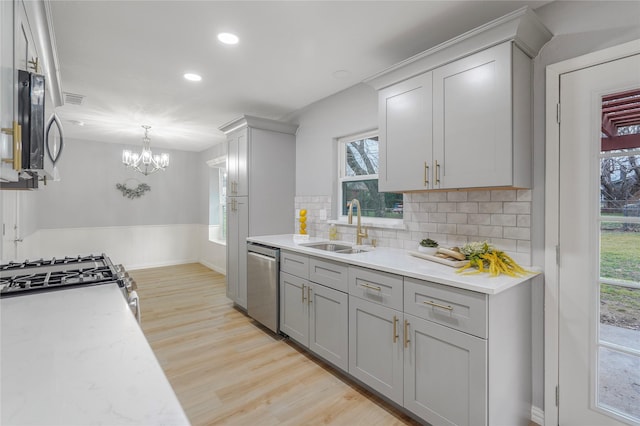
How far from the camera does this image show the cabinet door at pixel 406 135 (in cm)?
217

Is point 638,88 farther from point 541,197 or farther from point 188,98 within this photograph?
point 188,98

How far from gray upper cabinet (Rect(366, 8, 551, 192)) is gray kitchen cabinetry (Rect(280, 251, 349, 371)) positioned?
883mm

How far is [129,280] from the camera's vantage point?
71.8 inches

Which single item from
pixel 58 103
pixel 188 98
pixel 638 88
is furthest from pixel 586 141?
pixel 58 103

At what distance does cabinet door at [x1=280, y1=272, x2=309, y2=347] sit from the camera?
2738mm

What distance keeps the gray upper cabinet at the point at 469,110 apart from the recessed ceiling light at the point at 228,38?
1165 millimetres

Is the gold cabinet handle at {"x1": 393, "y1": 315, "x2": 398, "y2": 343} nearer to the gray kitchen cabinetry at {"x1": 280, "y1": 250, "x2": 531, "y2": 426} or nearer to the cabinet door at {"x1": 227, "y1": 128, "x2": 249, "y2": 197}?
the gray kitchen cabinetry at {"x1": 280, "y1": 250, "x2": 531, "y2": 426}

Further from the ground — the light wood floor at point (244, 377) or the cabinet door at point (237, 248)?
the cabinet door at point (237, 248)

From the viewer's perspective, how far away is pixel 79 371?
0.74m

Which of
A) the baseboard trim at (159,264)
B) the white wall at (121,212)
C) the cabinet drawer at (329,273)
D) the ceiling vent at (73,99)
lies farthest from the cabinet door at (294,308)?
the baseboard trim at (159,264)

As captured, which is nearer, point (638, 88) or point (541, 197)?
point (638, 88)

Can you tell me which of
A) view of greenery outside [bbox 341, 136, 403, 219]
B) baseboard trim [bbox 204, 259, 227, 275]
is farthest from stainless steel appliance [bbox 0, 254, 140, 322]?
baseboard trim [bbox 204, 259, 227, 275]

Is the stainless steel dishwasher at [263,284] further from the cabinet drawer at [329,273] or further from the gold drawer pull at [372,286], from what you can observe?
the gold drawer pull at [372,286]

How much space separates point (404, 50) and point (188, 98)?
2.41m
